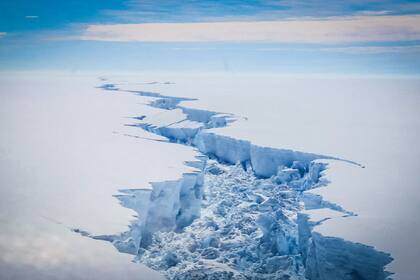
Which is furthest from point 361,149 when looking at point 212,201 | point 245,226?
point 245,226

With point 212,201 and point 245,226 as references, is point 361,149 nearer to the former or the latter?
point 212,201

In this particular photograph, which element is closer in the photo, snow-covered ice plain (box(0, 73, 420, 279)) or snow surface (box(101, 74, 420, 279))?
snow-covered ice plain (box(0, 73, 420, 279))

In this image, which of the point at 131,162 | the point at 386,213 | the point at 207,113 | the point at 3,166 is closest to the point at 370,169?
the point at 386,213

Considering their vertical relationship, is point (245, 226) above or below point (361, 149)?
below

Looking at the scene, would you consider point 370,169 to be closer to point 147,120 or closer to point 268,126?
point 268,126

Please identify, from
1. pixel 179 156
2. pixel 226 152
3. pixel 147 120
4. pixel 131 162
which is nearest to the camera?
pixel 131 162
